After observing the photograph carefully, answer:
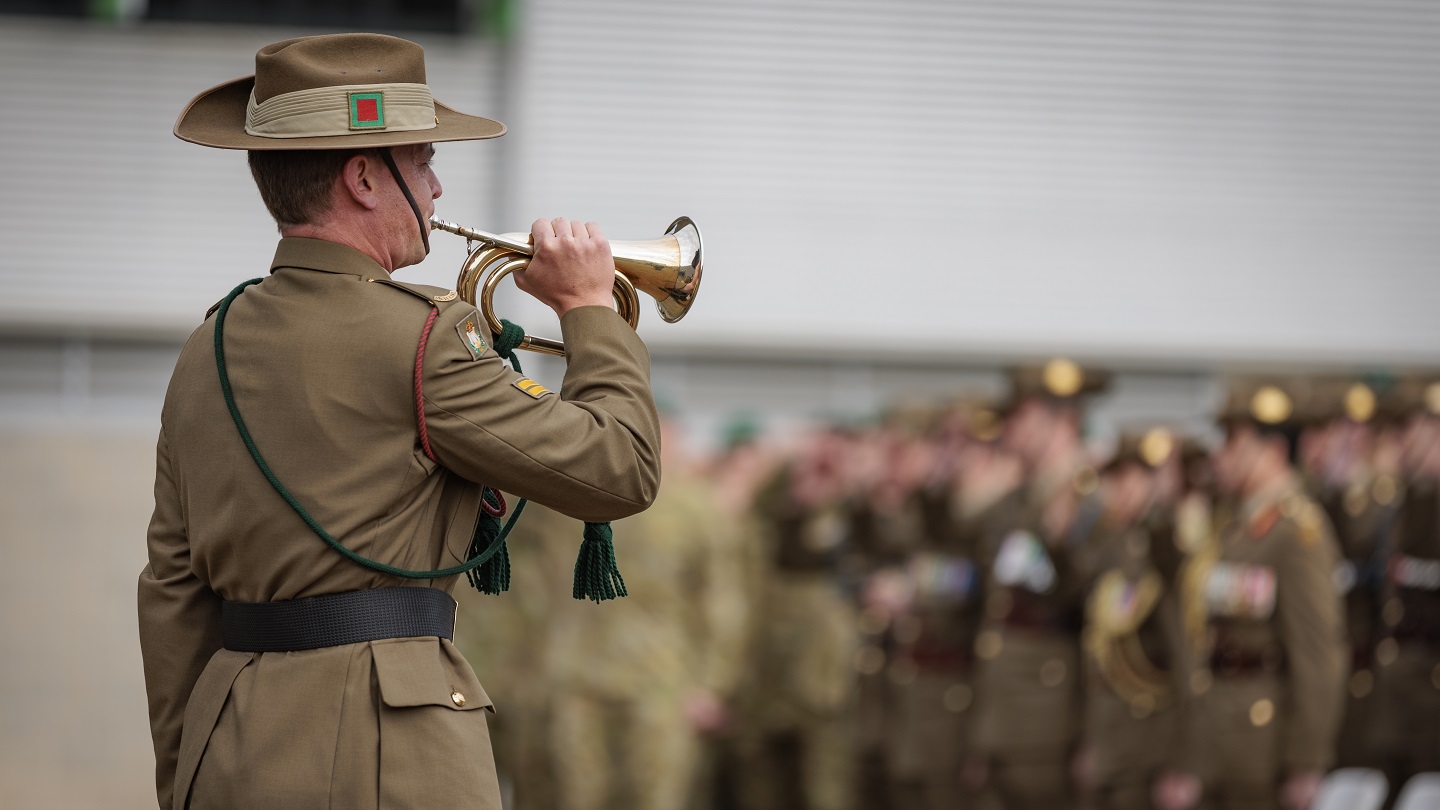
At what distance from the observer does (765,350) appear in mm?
12312

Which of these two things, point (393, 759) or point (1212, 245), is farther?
point (1212, 245)

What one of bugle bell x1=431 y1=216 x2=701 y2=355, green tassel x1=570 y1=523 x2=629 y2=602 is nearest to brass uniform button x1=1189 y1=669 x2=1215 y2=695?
bugle bell x1=431 y1=216 x2=701 y2=355

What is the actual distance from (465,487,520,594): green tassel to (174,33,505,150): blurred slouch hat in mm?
529

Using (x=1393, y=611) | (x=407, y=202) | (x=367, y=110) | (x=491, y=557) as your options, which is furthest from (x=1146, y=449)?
(x=367, y=110)

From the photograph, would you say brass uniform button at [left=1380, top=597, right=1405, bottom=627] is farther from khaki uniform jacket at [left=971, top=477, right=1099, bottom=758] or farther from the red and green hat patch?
the red and green hat patch

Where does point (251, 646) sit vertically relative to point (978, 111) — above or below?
below

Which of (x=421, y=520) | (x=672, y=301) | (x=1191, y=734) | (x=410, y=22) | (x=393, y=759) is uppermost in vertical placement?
(x=410, y=22)

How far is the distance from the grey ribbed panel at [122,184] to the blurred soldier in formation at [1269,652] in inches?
223

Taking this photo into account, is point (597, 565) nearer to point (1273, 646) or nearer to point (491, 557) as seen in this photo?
point (491, 557)

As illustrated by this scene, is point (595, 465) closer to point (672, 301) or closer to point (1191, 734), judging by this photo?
point (672, 301)

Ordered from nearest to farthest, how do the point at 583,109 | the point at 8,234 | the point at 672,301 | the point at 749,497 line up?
the point at 672,301, the point at 749,497, the point at 8,234, the point at 583,109

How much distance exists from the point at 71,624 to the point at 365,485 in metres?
6.32

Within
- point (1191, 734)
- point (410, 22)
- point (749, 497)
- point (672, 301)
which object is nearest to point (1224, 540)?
point (1191, 734)

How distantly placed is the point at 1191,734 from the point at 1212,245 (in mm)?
6169
